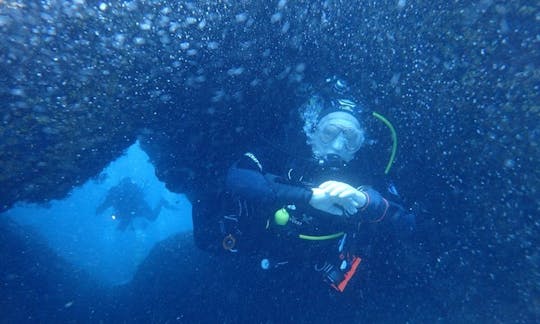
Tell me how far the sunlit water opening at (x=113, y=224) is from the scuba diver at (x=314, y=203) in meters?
17.1

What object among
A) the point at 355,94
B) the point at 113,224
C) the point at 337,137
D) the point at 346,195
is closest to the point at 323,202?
the point at 346,195

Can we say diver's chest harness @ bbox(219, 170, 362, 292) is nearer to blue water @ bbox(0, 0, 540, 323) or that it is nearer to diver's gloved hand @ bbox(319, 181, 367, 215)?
diver's gloved hand @ bbox(319, 181, 367, 215)

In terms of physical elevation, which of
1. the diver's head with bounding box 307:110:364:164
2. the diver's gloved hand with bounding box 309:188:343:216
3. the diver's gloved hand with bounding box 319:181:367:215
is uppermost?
the diver's head with bounding box 307:110:364:164

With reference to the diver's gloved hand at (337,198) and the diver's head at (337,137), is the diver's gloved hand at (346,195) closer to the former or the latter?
the diver's gloved hand at (337,198)

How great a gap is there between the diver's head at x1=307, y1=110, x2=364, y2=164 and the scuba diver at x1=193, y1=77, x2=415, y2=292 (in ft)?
0.05

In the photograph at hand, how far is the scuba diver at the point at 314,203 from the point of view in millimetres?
4117

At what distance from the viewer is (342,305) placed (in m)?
6.68

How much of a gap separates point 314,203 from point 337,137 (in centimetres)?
147

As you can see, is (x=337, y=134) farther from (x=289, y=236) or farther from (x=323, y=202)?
(x=289, y=236)

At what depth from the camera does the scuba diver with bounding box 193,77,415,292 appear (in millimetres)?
4117

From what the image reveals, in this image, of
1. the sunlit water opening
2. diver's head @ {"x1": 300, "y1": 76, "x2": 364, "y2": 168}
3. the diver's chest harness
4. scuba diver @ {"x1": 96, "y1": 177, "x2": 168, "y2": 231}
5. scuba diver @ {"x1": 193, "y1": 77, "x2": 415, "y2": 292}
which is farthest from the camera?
→ the sunlit water opening

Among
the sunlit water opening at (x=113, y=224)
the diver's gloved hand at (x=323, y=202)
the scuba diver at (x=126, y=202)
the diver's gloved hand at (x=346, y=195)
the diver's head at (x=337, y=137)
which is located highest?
the diver's head at (x=337, y=137)

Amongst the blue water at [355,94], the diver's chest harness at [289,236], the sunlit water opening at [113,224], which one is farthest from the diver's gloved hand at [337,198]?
the sunlit water opening at [113,224]

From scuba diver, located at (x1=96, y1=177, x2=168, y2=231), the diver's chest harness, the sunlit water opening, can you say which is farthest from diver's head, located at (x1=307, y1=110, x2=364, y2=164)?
scuba diver, located at (x1=96, y1=177, x2=168, y2=231)
